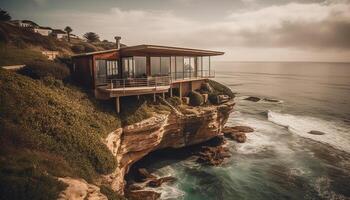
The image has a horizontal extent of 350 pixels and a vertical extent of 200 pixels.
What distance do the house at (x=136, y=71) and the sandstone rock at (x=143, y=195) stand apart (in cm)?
826

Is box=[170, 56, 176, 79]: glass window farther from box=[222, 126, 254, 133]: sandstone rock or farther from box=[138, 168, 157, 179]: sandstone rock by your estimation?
box=[222, 126, 254, 133]: sandstone rock

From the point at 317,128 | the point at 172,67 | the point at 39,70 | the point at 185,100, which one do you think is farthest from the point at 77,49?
the point at 317,128

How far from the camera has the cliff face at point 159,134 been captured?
21.1m

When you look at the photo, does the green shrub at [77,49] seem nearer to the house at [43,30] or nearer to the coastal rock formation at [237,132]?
the house at [43,30]

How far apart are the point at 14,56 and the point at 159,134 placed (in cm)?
2280

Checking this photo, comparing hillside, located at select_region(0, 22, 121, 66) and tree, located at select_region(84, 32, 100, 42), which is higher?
tree, located at select_region(84, 32, 100, 42)

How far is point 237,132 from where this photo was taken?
130 feet

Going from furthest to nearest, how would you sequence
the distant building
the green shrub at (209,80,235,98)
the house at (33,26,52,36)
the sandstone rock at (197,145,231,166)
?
the house at (33,26,52,36) < the distant building < the green shrub at (209,80,235,98) < the sandstone rock at (197,145,231,166)

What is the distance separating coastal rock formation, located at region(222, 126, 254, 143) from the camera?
36.9 meters

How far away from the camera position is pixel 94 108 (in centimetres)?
2280

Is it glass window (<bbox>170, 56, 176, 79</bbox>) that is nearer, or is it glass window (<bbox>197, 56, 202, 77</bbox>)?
glass window (<bbox>170, 56, 176, 79</bbox>)

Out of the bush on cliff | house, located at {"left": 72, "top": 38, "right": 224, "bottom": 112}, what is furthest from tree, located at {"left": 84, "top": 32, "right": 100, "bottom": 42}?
the bush on cliff

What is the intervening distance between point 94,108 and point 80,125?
4.12 metres

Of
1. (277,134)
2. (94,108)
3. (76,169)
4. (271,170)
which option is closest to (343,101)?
(277,134)
